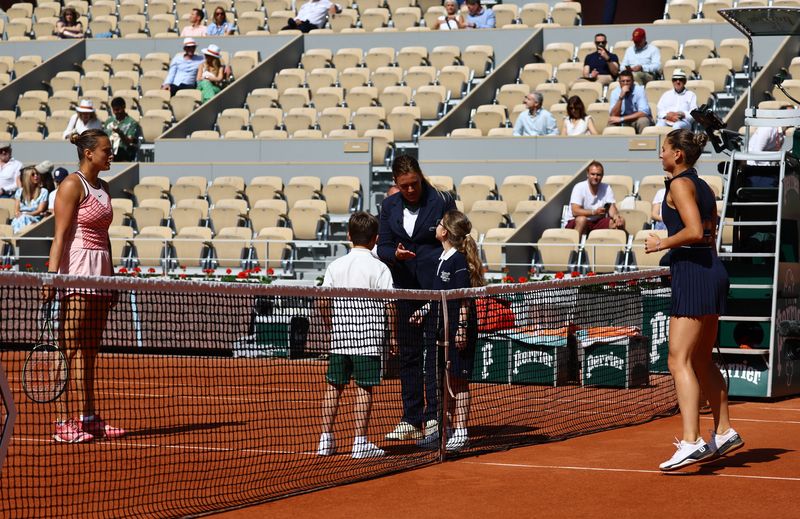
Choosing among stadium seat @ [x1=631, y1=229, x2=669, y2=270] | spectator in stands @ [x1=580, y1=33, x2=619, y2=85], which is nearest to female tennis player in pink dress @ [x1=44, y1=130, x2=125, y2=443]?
stadium seat @ [x1=631, y1=229, x2=669, y2=270]

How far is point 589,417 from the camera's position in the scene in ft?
34.0

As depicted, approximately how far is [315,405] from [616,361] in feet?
10.2

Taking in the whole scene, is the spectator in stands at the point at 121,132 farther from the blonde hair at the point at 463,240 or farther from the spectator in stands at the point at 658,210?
the blonde hair at the point at 463,240

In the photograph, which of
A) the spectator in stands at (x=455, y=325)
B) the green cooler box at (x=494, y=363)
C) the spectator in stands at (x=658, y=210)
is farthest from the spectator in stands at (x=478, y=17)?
the spectator in stands at (x=455, y=325)

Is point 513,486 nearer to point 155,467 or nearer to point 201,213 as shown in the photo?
point 155,467

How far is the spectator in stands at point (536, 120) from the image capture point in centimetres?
1922

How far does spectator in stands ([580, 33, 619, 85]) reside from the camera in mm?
20625

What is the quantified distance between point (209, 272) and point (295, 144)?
13.2 ft

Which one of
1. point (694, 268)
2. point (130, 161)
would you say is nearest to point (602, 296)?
point (694, 268)

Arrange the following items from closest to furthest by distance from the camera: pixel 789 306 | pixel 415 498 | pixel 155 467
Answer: pixel 415 498 < pixel 155 467 < pixel 789 306

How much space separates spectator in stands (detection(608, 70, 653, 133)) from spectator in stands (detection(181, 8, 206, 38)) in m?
9.80

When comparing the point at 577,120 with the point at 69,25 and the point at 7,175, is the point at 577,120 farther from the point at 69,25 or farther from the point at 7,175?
the point at 69,25

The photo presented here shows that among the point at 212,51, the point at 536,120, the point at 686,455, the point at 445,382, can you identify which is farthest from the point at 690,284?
the point at 212,51

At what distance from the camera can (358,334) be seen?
814 cm
